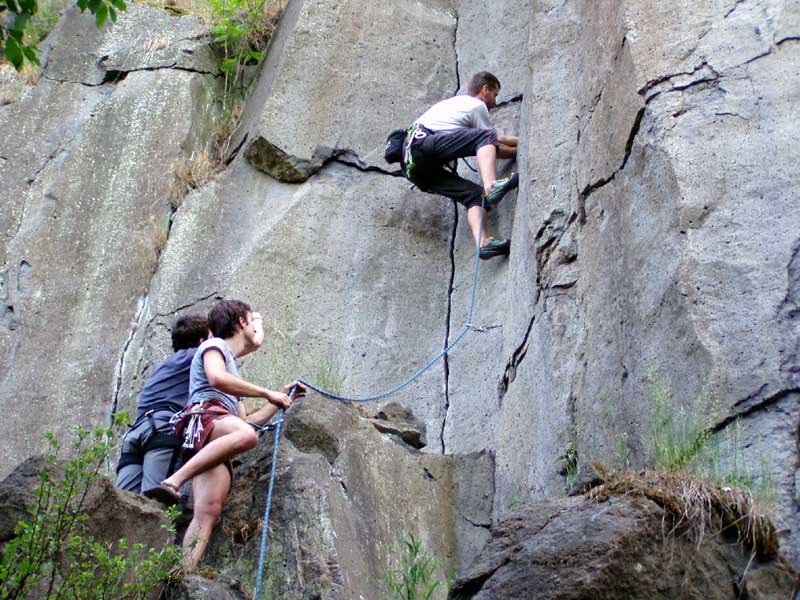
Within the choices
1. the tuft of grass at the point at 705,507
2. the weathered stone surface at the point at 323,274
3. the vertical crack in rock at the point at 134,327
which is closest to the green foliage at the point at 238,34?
the weathered stone surface at the point at 323,274

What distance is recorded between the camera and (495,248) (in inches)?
329

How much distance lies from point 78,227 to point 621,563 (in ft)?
21.3

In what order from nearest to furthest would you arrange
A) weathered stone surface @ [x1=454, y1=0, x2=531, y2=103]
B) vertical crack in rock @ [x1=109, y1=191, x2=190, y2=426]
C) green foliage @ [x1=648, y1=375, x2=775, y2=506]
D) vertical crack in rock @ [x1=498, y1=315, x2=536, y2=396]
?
green foliage @ [x1=648, y1=375, x2=775, y2=506]
vertical crack in rock @ [x1=498, y1=315, x2=536, y2=396]
vertical crack in rock @ [x1=109, y1=191, x2=190, y2=426]
weathered stone surface @ [x1=454, y1=0, x2=531, y2=103]

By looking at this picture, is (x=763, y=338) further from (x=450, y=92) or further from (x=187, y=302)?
(x=450, y=92)

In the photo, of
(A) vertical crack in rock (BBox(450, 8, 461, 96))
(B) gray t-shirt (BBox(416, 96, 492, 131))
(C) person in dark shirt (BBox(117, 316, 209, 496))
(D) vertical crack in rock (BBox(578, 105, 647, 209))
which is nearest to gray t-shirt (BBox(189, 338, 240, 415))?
(C) person in dark shirt (BBox(117, 316, 209, 496))

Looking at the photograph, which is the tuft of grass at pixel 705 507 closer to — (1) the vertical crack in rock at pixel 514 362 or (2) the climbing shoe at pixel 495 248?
(1) the vertical crack in rock at pixel 514 362

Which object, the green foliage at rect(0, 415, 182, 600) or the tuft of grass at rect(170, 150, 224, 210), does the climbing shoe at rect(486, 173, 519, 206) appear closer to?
the tuft of grass at rect(170, 150, 224, 210)

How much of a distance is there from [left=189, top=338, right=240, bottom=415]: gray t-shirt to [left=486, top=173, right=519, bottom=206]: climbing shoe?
9.34ft

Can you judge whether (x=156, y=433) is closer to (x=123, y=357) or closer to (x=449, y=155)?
(x=123, y=357)

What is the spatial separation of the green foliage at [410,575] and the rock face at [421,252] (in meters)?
0.12

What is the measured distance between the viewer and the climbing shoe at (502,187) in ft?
27.5

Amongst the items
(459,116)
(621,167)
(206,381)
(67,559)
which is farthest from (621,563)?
(459,116)

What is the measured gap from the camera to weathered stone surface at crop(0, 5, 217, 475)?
8.62 meters

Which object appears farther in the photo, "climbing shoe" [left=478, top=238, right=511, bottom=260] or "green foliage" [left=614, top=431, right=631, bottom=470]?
"climbing shoe" [left=478, top=238, right=511, bottom=260]
